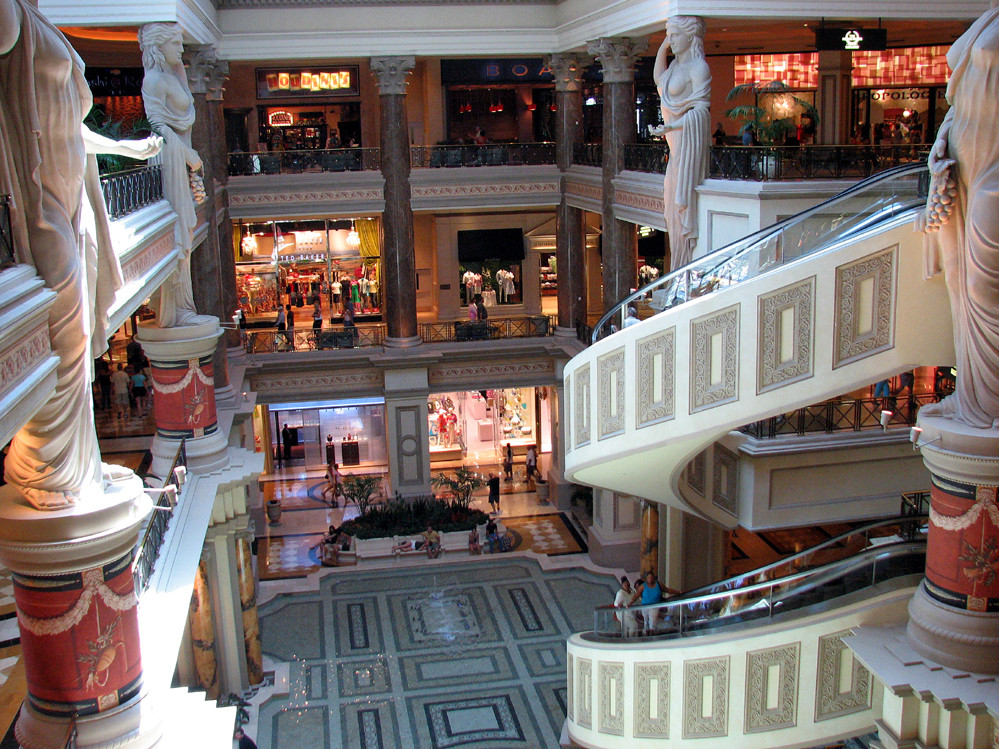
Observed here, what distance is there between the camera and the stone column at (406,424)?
742 inches

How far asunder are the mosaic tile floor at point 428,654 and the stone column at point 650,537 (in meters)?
1.31

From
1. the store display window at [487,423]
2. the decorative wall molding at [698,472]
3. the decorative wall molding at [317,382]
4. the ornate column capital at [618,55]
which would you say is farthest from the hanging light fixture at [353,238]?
the decorative wall molding at [698,472]

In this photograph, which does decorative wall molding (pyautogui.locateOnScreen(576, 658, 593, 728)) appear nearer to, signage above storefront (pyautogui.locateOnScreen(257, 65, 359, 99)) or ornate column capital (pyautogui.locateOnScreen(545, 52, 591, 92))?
ornate column capital (pyautogui.locateOnScreen(545, 52, 591, 92))

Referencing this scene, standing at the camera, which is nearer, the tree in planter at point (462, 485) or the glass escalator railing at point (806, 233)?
the glass escalator railing at point (806, 233)

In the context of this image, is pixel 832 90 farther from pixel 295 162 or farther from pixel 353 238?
pixel 353 238

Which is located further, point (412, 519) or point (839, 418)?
point (412, 519)

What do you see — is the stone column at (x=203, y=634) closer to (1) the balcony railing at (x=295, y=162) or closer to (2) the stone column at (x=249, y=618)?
(2) the stone column at (x=249, y=618)

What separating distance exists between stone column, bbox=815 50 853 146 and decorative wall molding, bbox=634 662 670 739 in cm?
911

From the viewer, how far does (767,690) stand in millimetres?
9094

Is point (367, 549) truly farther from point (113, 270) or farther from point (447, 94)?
point (113, 270)

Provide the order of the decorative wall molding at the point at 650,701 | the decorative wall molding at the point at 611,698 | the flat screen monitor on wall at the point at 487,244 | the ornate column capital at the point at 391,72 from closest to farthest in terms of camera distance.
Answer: the decorative wall molding at the point at 650,701
the decorative wall molding at the point at 611,698
the ornate column capital at the point at 391,72
the flat screen monitor on wall at the point at 487,244

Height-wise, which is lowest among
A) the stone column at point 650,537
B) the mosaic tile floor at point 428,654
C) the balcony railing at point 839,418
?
the mosaic tile floor at point 428,654

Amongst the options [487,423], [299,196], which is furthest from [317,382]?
[487,423]

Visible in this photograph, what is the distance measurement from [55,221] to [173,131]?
6755mm
